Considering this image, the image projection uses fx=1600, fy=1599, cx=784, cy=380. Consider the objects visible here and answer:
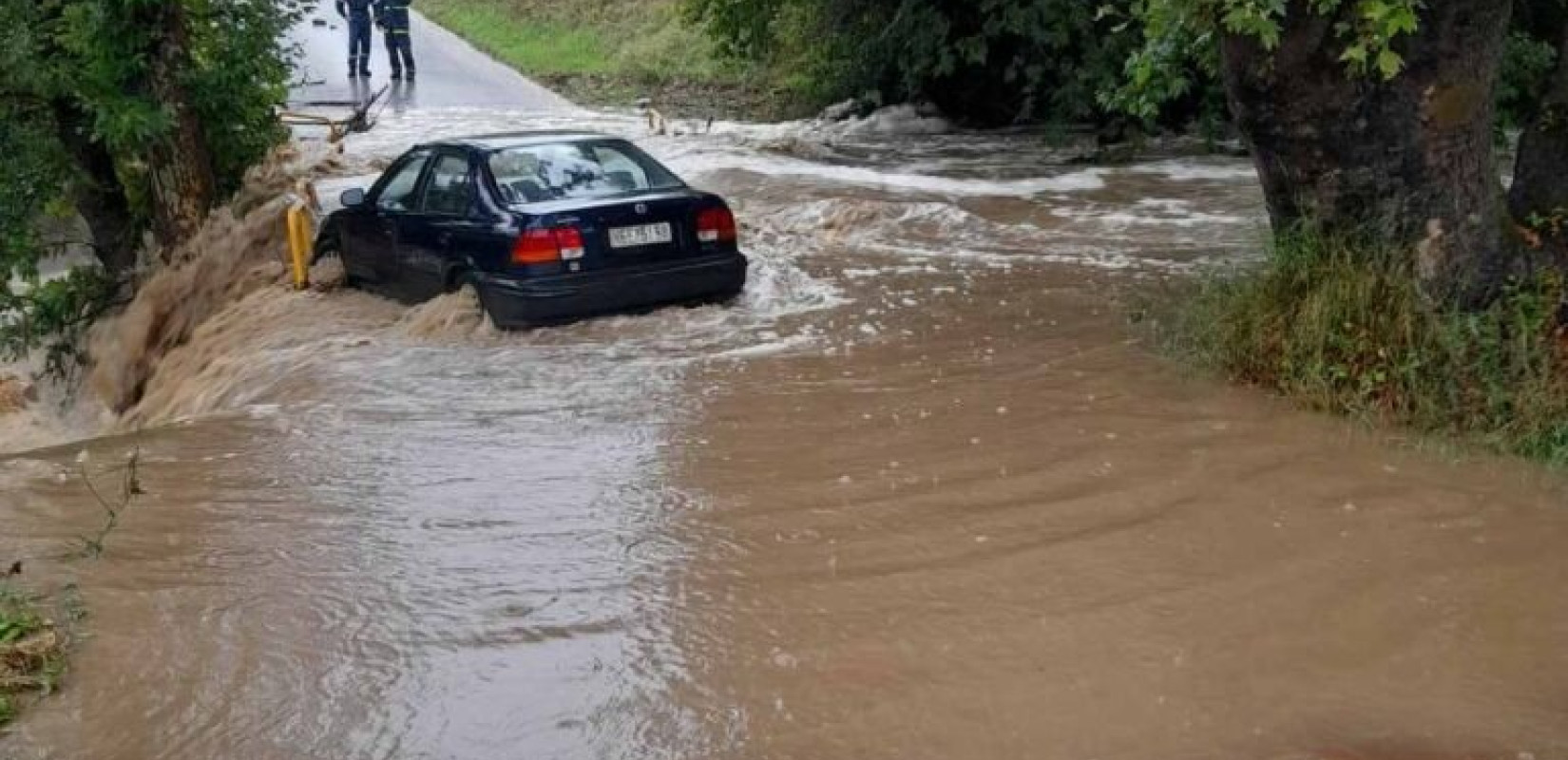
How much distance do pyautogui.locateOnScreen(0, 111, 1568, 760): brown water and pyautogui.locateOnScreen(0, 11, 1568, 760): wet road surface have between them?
18mm

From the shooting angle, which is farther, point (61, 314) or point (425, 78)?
point (425, 78)

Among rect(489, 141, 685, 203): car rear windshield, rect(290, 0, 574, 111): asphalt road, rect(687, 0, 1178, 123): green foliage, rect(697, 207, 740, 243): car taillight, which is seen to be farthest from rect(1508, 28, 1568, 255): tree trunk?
rect(290, 0, 574, 111): asphalt road

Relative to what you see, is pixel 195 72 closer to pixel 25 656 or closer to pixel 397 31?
pixel 25 656

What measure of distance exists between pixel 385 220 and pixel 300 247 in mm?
1525

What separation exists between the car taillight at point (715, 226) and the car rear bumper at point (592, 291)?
0.42 ft

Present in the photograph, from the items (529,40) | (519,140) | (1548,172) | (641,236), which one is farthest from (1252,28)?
(529,40)

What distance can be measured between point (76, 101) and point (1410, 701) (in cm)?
1270

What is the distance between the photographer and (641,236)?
984cm

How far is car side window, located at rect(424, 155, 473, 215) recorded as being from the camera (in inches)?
398

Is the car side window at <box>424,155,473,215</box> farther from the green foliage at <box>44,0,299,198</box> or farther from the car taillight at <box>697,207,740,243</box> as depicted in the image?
the green foliage at <box>44,0,299,198</box>

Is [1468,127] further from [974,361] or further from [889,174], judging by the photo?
[889,174]

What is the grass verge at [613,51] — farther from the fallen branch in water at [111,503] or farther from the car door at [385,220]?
the fallen branch in water at [111,503]

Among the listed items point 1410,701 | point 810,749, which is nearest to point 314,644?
point 810,749

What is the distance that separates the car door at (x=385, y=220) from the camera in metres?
10.9
